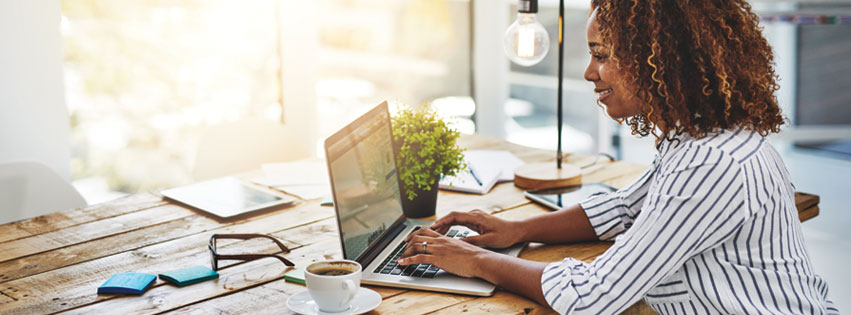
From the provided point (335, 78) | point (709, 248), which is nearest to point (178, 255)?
point (709, 248)

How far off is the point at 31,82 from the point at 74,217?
88 centimetres

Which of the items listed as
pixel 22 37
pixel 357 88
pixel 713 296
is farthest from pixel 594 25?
pixel 357 88

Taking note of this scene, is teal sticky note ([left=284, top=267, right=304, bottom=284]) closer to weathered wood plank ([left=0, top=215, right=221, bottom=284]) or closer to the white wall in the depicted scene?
weathered wood plank ([left=0, top=215, right=221, bottom=284])

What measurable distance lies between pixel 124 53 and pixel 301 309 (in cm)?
183

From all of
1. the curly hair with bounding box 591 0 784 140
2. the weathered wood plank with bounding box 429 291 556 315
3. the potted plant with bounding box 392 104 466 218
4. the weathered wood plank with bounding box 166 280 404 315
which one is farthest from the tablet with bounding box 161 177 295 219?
the curly hair with bounding box 591 0 784 140

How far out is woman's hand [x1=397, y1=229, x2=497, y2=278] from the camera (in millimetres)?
1271

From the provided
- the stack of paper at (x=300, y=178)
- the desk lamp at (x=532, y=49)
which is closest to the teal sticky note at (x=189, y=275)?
the stack of paper at (x=300, y=178)

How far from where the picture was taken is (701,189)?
1062 mm

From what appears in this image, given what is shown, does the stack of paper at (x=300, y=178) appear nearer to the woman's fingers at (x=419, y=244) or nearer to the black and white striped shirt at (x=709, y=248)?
the woman's fingers at (x=419, y=244)

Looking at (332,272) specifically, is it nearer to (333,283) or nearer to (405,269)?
(333,283)

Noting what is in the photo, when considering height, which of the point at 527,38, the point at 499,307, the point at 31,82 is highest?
the point at 527,38

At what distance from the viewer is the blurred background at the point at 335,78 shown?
8.72ft

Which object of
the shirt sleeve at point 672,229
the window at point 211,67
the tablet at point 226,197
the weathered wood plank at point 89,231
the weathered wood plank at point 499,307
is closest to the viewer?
the shirt sleeve at point 672,229

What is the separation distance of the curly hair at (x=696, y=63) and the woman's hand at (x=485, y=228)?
0.40 m
